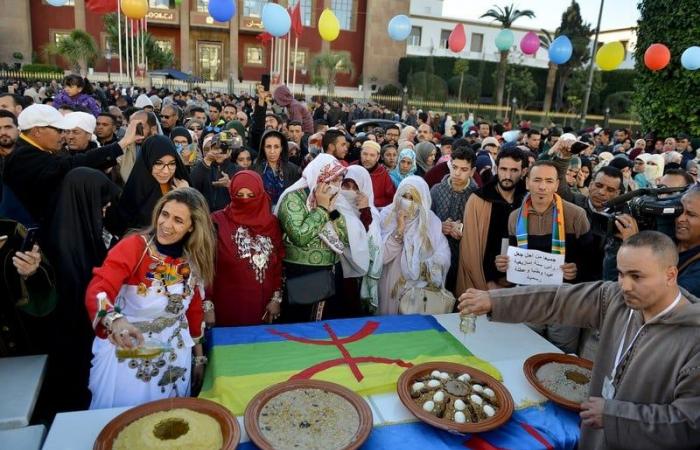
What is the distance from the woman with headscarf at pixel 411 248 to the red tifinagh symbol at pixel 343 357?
2.65 feet

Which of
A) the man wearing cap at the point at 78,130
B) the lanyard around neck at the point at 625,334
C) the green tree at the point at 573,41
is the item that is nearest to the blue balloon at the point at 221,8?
the man wearing cap at the point at 78,130

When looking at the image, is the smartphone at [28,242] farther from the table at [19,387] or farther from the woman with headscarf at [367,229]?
the woman with headscarf at [367,229]

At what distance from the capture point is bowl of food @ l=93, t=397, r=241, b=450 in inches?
69.0

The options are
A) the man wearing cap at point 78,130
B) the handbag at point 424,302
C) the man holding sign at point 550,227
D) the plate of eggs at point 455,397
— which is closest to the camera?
the plate of eggs at point 455,397

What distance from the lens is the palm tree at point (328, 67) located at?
27859mm

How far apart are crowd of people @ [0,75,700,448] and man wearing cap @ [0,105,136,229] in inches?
0.4

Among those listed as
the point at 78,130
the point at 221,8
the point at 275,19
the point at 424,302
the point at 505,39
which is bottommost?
the point at 424,302

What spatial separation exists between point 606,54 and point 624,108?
1709 centimetres

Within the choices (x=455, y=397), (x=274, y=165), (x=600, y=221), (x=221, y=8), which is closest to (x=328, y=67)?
(x=221, y=8)

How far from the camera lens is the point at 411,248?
3607 mm

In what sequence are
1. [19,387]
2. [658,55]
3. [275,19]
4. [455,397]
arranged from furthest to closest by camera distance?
[275,19]
[658,55]
[19,387]
[455,397]

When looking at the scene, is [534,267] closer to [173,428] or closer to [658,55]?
[173,428]

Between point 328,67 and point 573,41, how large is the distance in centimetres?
1528

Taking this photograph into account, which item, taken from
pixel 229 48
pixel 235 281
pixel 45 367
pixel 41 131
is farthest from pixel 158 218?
pixel 229 48
